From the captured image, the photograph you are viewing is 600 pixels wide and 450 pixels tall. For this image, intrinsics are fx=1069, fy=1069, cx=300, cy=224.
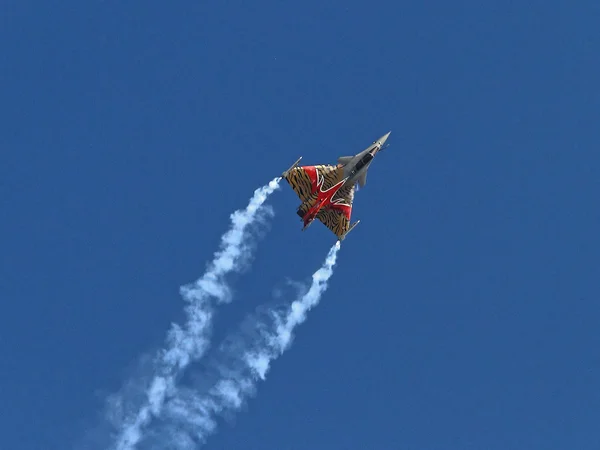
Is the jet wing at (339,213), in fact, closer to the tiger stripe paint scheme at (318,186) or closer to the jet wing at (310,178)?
the tiger stripe paint scheme at (318,186)


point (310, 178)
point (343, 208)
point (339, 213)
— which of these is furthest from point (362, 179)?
point (310, 178)

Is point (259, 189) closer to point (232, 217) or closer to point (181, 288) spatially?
point (232, 217)

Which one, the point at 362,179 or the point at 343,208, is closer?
the point at 362,179

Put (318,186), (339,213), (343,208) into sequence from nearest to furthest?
(318,186) → (343,208) → (339,213)

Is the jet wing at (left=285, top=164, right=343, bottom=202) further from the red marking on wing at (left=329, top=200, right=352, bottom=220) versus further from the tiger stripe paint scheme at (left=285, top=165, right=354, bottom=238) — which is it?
the red marking on wing at (left=329, top=200, right=352, bottom=220)

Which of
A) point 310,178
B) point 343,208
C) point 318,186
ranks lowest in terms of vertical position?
point 343,208

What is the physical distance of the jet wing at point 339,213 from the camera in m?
133

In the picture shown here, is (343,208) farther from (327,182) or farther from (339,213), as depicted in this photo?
(327,182)

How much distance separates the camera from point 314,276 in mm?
132500

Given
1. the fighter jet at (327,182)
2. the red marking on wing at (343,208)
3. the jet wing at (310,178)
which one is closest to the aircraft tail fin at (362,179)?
the fighter jet at (327,182)

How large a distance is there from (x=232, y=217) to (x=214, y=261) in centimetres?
586

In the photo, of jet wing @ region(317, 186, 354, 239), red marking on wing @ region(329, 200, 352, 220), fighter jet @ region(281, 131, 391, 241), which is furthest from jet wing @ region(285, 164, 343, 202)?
red marking on wing @ region(329, 200, 352, 220)

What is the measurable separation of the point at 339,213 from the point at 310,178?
6251mm

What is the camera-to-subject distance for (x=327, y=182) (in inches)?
5177
